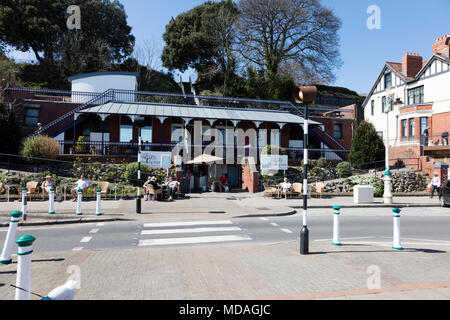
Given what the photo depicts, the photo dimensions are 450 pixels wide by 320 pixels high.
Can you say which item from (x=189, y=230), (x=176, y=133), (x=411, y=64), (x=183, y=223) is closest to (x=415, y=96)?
(x=411, y=64)

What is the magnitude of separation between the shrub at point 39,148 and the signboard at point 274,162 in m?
14.2

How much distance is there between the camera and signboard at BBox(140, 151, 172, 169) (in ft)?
73.7

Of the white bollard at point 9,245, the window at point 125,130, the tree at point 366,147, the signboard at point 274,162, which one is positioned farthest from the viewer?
the window at point 125,130

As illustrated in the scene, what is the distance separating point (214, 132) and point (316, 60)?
21346 mm

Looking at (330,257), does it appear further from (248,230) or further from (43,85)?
(43,85)

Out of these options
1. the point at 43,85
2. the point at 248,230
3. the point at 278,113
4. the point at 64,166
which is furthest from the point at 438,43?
the point at 43,85

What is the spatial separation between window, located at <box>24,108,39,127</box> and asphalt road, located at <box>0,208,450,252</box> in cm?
1964

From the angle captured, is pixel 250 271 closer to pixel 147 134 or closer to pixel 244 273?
pixel 244 273

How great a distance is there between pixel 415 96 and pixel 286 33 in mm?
17626

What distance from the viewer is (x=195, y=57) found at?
4703 centimetres

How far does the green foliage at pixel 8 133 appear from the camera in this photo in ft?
65.3

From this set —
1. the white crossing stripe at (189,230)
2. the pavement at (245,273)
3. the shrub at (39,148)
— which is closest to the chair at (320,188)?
the white crossing stripe at (189,230)

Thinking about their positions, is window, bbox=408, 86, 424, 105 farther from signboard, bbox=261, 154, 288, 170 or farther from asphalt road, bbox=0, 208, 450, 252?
asphalt road, bbox=0, 208, 450, 252

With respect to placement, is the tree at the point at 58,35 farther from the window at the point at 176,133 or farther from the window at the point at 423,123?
the window at the point at 423,123
